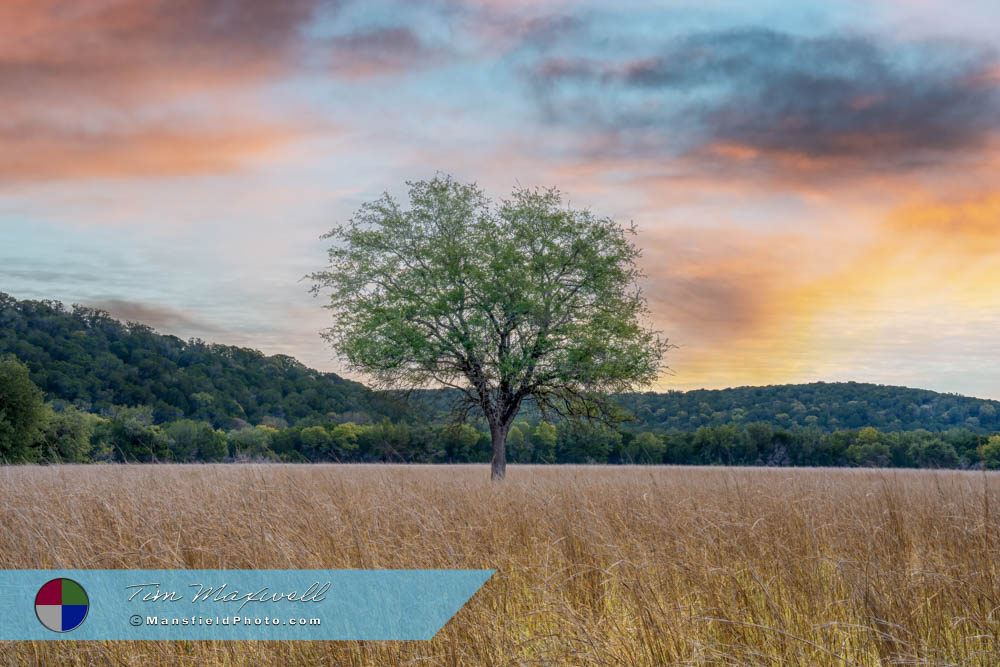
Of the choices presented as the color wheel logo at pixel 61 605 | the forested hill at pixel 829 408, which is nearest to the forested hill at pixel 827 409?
the forested hill at pixel 829 408

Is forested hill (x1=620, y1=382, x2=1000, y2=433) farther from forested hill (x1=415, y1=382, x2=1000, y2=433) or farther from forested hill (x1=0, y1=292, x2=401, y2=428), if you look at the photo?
forested hill (x1=0, y1=292, x2=401, y2=428)

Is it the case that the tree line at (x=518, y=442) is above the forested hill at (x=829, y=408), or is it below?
below

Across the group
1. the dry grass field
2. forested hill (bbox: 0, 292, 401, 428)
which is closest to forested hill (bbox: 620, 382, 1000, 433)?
forested hill (bbox: 0, 292, 401, 428)

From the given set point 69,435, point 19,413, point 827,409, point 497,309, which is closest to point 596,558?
point 497,309

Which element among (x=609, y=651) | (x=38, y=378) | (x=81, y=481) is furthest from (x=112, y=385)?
(x=609, y=651)

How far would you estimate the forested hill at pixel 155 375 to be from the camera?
5147 cm

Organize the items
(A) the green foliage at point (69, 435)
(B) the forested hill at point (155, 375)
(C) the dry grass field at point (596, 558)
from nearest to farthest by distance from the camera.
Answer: (C) the dry grass field at point (596, 558)
(A) the green foliage at point (69, 435)
(B) the forested hill at point (155, 375)

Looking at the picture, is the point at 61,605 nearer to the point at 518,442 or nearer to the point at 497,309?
the point at 497,309

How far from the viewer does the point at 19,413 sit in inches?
1350

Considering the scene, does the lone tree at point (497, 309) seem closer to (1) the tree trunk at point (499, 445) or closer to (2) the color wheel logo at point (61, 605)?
(1) the tree trunk at point (499, 445)

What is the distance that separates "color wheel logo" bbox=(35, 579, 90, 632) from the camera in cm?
436

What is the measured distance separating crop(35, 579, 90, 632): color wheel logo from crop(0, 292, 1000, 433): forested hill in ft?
151

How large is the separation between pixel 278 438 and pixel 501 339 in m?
40.0

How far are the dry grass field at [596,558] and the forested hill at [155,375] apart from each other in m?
44.0
